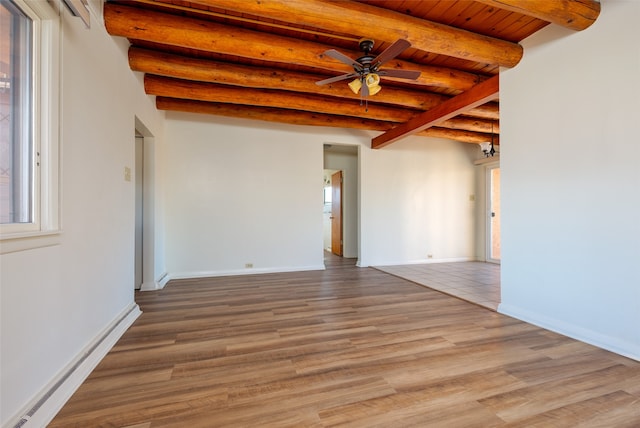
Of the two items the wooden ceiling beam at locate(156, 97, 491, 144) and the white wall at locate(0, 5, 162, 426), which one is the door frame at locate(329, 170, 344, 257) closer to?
the wooden ceiling beam at locate(156, 97, 491, 144)

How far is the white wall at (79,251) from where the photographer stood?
1264 mm

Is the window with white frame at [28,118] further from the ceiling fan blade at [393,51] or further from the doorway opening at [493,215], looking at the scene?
the doorway opening at [493,215]

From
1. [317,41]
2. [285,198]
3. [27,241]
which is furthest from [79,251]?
[285,198]

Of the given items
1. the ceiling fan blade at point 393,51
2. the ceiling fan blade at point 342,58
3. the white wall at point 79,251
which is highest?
the ceiling fan blade at point 342,58

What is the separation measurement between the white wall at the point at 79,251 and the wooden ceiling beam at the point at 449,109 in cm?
383

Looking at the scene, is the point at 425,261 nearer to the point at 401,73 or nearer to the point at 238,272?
the point at 238,272

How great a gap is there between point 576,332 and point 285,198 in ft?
13.3

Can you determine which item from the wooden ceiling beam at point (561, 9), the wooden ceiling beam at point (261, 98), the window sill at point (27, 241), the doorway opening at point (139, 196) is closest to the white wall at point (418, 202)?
the wooden ceiling beam at point (261, 98)

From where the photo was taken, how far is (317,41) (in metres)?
2.81

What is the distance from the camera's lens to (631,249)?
1.98 m

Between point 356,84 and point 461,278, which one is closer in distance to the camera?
point 356,84

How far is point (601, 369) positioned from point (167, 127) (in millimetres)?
5631

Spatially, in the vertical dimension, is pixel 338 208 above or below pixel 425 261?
above

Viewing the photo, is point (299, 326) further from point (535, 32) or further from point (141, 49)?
point (535, 32)
